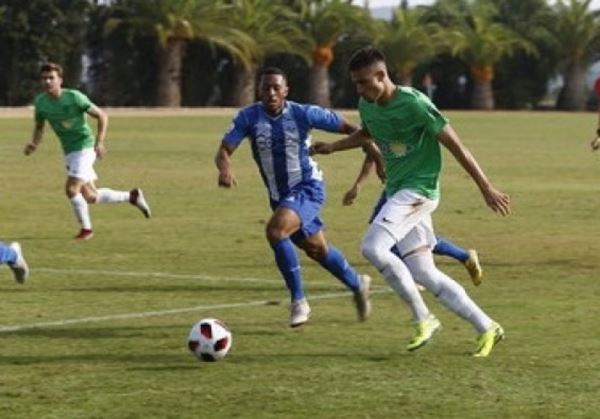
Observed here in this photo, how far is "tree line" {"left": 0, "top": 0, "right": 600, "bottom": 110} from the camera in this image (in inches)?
2653

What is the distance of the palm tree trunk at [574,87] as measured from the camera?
85375mm

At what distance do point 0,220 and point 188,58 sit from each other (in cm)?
5512

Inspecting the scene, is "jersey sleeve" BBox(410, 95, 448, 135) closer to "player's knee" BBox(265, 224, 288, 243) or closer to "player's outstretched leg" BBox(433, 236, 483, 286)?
"player's knee" BBox(265, 224, 288, 243)

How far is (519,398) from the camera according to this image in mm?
8547

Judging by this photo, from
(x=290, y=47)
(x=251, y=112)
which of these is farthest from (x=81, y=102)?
(x=290, y=47)

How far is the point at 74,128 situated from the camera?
18.1 m

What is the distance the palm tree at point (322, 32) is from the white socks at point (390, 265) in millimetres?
67000

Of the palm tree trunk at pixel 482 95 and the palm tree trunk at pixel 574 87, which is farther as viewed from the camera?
the palm tree trunk at pixel 574 87

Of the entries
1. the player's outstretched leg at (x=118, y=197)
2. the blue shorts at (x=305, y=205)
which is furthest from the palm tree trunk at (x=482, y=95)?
the blue shorts at (x=305, y=205)

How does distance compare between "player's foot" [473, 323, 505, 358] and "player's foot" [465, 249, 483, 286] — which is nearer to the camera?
"player's foot" [473, 323, 505, 358]

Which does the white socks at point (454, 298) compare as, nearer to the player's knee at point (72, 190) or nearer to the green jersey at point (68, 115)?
the green jersey at point (68, 115)

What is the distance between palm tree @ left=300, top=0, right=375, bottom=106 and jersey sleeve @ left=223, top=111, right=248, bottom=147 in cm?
6544

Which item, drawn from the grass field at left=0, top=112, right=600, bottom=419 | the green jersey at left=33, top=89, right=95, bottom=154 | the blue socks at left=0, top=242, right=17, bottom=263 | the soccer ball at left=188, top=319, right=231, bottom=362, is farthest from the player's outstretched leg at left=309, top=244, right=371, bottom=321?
the green jersey at left=33, top=89, right=95, bottom=154

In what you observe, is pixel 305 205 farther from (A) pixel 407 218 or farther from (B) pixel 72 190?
(B) pixel 72 190
